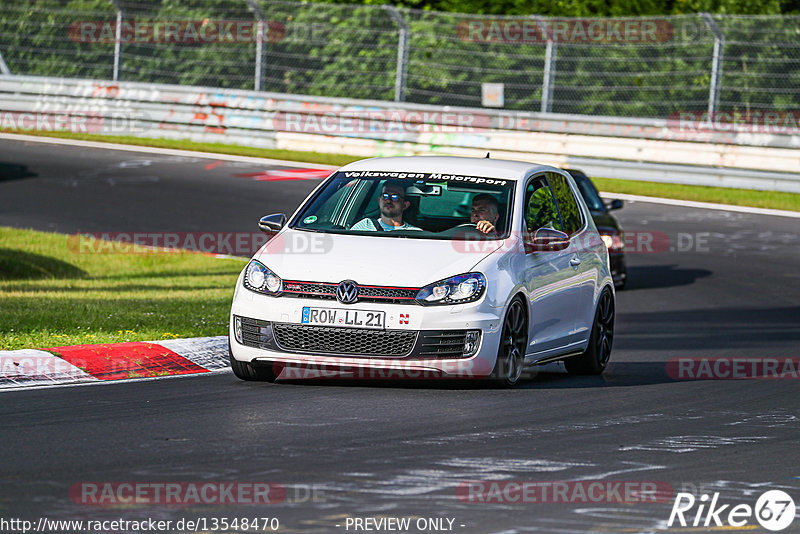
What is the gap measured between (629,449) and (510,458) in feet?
2.51

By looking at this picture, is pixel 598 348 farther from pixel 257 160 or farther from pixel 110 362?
pixel 257 160

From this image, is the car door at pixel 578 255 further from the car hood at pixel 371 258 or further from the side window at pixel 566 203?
the car hood at pixel 371 258

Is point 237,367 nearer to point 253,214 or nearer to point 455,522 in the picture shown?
point 455,522

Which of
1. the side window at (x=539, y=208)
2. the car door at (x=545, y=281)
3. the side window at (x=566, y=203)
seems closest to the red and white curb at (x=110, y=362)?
the car door at (x=545, y=281)

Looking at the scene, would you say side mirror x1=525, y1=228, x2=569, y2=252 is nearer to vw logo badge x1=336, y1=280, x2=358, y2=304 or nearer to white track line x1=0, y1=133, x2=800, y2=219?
vw logo badge x1=336, y1=280, x2=358, y2=304

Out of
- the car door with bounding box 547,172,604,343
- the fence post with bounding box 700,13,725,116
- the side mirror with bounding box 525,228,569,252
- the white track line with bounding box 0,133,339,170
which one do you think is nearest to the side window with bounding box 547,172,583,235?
the car door with bounding box 547,172,604,343

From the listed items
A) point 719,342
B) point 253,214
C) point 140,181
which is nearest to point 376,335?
point 719,342

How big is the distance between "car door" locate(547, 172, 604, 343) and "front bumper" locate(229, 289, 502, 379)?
1.63 meters

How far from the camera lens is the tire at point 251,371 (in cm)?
954

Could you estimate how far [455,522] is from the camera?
230 inches

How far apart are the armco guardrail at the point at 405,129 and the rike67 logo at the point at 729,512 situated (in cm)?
1901

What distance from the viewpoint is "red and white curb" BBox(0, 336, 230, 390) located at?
9.58 m

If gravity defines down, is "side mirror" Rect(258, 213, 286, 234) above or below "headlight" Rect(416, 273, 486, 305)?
above

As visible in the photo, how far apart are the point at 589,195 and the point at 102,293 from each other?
21.0ft
